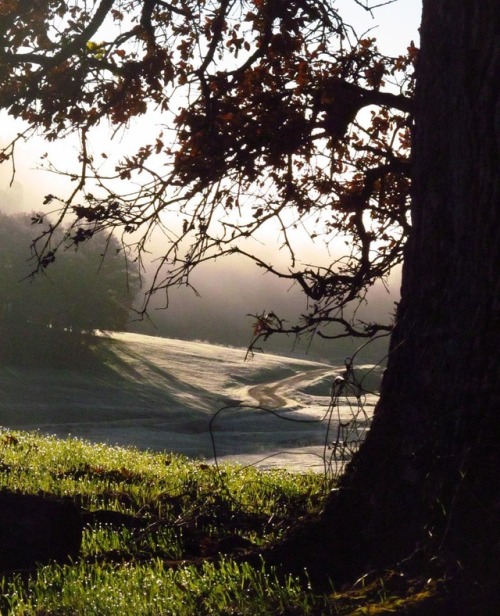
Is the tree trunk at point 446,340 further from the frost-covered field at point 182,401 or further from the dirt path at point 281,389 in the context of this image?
the dirt path at point 281,389

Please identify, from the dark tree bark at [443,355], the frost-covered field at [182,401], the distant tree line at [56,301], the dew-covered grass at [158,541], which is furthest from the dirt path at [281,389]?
the dark tree bark at [443,355]

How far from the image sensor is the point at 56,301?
3922cm

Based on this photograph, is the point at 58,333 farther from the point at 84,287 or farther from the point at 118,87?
the point at 118,87

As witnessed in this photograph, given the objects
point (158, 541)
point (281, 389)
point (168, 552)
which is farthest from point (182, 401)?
point (168, 552)

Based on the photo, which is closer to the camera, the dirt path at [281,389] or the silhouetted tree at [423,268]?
the silhouetted tree at [423,268]

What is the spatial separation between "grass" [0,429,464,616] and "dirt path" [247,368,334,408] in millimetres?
22119

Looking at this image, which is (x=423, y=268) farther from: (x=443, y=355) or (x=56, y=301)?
(x=56, y=301)

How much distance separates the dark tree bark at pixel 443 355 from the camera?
4207 mm

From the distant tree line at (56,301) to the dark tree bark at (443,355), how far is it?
3370 cm

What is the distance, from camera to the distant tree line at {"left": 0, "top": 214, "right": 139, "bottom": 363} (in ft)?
127

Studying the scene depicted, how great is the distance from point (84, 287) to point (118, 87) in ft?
99.8

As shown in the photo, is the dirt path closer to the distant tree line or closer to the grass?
the distant tree line

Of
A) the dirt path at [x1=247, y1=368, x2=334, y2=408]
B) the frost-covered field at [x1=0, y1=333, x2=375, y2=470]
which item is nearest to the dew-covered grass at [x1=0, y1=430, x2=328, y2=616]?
the frost-covered field at [x1=0, y1=333, x2=375, y2=470]

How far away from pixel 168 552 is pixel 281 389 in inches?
1287
